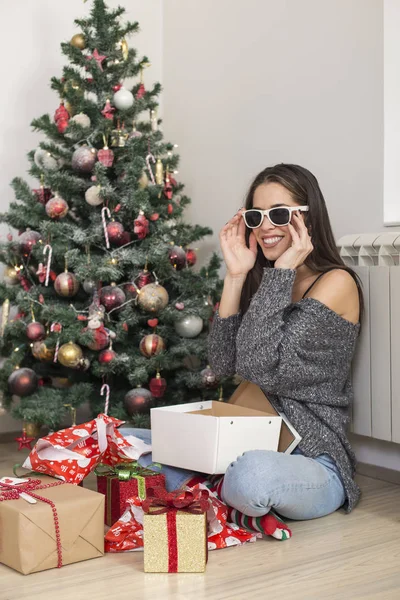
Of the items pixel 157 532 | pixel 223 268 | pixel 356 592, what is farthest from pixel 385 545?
pixel 223 268

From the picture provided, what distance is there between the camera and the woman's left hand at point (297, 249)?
2082 mm

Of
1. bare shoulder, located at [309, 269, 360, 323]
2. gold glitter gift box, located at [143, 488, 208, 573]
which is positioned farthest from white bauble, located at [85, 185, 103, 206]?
gold glitter gift box, located at [143, 488, 208, 573]

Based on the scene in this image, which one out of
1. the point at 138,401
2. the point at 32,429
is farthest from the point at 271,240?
the point at 32,429

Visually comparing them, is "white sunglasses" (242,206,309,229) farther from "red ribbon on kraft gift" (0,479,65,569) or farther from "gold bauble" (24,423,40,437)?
"gold bauble" (24,423,40,437)

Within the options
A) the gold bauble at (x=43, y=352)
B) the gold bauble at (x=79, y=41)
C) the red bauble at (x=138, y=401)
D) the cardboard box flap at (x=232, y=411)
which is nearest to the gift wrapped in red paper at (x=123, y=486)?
the cardboard box flap at (x=232, y=411)

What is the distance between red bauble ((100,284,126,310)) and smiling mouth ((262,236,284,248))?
650 mm

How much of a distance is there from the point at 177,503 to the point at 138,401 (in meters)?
0.98

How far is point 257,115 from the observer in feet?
9.91

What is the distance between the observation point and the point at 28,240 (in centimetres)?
274

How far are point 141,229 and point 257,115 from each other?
2.44 ft

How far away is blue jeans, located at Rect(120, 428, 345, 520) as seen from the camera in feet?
6.00

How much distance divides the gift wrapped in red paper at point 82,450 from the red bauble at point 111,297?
60 cm

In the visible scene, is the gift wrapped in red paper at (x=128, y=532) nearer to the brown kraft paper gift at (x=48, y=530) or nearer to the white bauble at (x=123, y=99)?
the brown kraft paper gift at (x=48, y=530)

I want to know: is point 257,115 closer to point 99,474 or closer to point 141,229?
point 141,229
